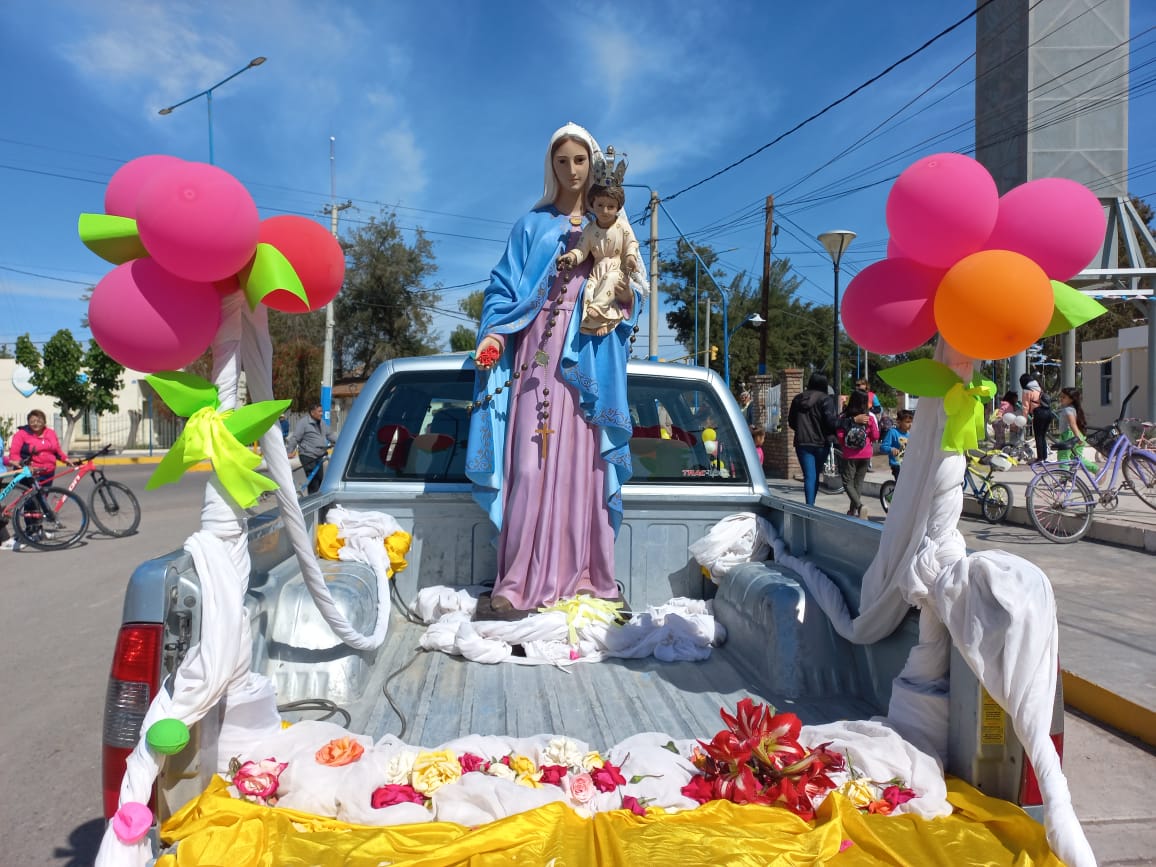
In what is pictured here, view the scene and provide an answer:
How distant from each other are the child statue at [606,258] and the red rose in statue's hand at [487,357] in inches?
16.1

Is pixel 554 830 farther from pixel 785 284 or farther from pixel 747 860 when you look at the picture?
pixel 785 284

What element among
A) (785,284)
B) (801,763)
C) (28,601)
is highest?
(785,284)

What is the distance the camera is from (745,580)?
321cm

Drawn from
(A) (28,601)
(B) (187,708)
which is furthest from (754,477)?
(A) (28,601)

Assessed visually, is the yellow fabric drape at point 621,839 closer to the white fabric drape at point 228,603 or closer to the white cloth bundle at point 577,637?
the white fabric drape at point 228,603

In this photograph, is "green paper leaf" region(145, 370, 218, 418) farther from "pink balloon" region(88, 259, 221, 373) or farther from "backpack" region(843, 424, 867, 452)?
"backpack" region(843, 424, 867, 452)

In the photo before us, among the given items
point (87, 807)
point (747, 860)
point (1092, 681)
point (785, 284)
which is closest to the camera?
point (747, 860)

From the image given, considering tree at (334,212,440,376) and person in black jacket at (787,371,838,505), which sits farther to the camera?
tree at (334,212,440,376)

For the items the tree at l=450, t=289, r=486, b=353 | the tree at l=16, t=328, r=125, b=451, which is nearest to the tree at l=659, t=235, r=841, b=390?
the tree at l=450, t=289, r=486, b=353

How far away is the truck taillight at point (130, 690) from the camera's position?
5.75 ft

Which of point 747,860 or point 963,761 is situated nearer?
point 747,860

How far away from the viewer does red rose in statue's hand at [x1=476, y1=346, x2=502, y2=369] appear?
3.44 metres

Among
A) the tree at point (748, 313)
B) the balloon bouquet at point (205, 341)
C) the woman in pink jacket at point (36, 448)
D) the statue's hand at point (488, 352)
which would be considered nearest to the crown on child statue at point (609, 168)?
the statue's hand at point (488, 352)

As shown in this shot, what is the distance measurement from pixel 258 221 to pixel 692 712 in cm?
200
